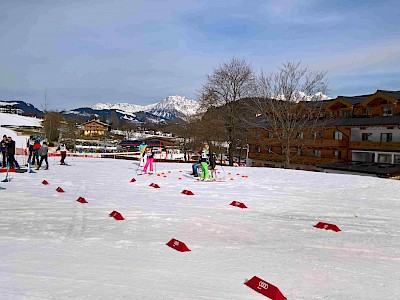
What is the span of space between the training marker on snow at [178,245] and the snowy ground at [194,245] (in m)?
0.13

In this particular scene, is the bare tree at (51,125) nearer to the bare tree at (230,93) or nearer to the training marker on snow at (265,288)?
the bare tree at (230,93)

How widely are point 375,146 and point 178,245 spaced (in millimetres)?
36508

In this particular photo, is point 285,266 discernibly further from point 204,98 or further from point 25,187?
point 204,98

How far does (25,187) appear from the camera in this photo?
12.3 m

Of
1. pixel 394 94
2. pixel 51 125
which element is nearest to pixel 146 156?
pixel 394 94

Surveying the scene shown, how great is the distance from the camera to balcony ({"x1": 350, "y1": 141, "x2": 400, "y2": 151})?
34.5 meters

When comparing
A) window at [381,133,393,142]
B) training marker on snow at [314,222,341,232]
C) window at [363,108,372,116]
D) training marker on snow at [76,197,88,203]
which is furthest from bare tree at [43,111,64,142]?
training marker on snow at [314,222,341,232]

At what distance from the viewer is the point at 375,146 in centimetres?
3641

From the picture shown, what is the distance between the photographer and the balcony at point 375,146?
3453 cm

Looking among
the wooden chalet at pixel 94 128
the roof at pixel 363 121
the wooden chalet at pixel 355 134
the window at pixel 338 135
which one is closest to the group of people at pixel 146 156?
the wooden chalet at pixel 355 134

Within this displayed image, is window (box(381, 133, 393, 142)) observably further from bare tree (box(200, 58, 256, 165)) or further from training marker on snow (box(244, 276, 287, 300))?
training marker on snow (box(244, 276, 287, 300))

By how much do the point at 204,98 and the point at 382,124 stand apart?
1995 centimetres

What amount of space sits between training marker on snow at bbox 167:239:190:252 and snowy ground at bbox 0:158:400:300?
0.42 feet

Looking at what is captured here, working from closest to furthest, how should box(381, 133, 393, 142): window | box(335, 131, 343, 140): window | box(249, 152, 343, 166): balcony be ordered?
box(381, 133, 393, 142): window, box(335, 131, 343, 140): window, box(249, 152, 343, 166): balcony
